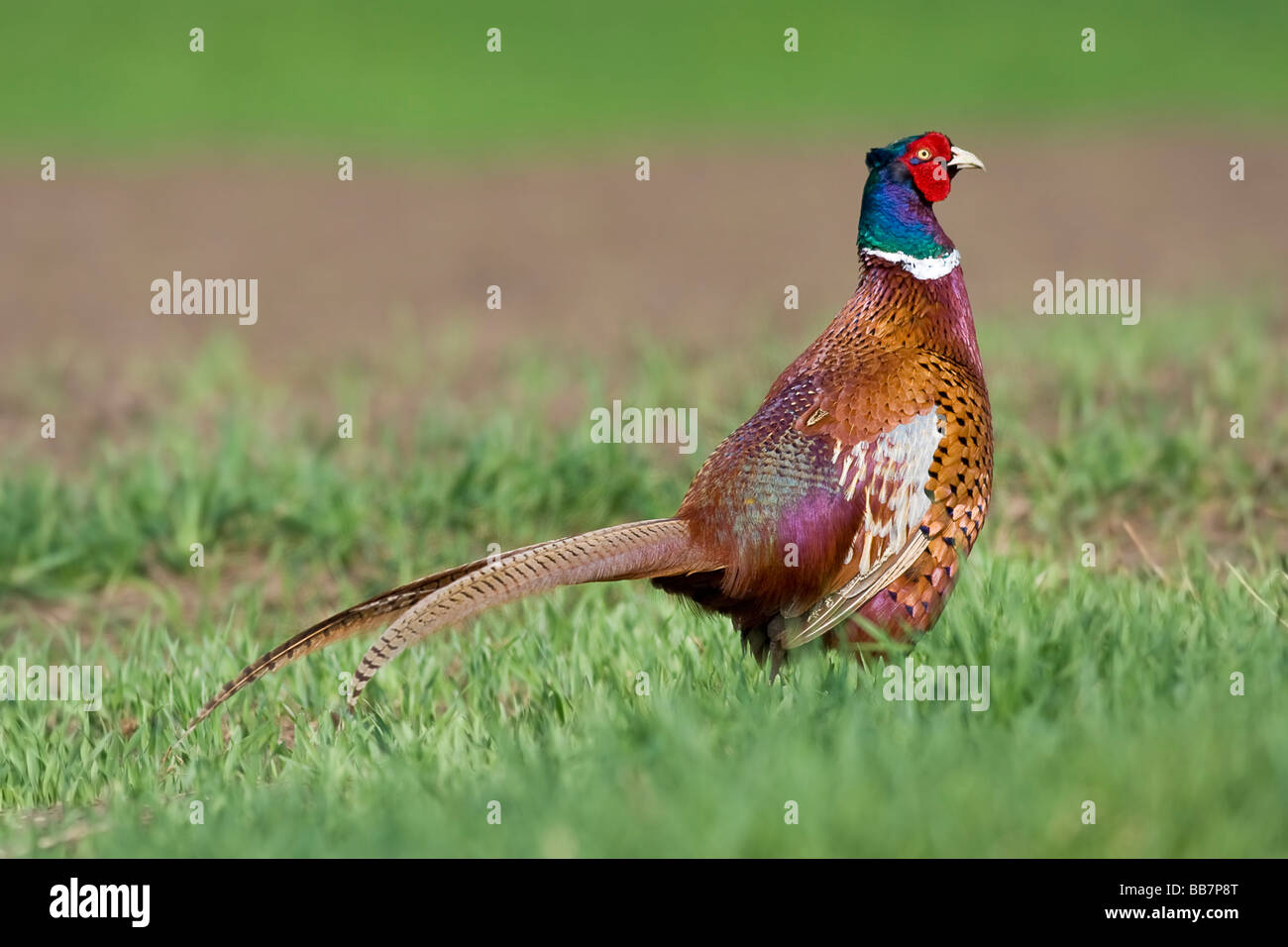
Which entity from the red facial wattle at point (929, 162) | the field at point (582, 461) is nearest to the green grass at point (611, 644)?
the field at point (582, 461)

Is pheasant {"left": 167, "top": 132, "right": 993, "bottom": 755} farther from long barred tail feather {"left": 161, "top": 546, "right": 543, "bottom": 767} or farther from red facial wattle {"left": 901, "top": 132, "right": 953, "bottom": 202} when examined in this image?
red facial wattle {"left": 901, "top": 132, "right": 953, "bottom": 202}

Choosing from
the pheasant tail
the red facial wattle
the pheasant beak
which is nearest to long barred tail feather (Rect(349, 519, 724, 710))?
the pheasant tail

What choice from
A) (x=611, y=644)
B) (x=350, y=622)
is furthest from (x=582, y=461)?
(x=350, y=622)

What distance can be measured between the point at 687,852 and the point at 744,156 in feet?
38.8

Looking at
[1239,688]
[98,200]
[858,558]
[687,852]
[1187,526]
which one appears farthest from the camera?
[98,200]

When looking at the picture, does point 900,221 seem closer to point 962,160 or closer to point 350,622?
point 962,160

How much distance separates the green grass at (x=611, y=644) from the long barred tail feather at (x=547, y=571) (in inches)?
11.5

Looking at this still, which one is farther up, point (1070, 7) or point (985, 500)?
point (1070, 7)

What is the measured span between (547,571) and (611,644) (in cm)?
102

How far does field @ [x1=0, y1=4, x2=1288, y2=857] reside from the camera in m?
3.30

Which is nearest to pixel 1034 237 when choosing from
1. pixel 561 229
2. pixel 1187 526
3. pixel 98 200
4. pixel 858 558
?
pixel 561 229

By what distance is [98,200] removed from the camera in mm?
12938

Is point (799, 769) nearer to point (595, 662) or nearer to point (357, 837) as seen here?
point (357, 837)

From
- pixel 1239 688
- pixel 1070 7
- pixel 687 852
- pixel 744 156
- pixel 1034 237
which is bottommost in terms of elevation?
pixel 687 852
